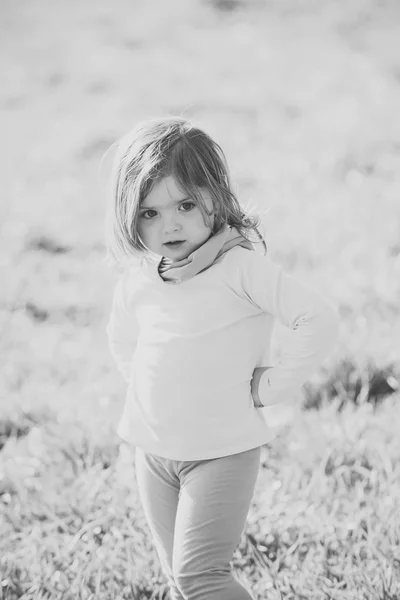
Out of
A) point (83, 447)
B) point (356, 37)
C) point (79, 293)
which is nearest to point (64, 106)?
point (356, 37)

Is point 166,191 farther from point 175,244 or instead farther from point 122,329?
point 122,329

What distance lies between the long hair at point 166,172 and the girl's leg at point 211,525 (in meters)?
0.54

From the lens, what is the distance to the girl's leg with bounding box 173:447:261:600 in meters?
1.82

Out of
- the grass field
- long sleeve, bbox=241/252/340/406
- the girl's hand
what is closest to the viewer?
long sleeve, bbox=241/252/340/406

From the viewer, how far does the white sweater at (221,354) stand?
6.05 ft

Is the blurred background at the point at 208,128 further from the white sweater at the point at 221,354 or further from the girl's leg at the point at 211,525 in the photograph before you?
the girl's leg at the point at 211,525

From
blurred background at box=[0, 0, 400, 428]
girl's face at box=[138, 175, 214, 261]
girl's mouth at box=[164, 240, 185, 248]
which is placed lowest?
blurred background at box=[0, 0, 400, 428]

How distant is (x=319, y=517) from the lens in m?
2.44

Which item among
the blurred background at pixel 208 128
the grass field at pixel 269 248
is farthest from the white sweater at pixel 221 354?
the blurred background at pixel 208 128

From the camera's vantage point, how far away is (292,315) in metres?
1.82

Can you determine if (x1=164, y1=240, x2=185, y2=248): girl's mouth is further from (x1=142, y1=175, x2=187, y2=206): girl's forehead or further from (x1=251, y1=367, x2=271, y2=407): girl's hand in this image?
(x1=251, y1=367, x2=271, y2=407): girl's hand

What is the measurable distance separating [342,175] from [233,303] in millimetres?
3426

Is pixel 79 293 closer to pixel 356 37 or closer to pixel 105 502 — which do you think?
pixel 105 502

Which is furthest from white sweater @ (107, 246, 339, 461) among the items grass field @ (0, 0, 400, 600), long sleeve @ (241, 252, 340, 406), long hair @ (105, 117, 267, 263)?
grass field @ (0, 0, 400, 600)
